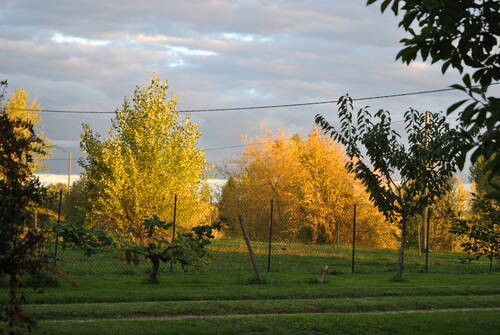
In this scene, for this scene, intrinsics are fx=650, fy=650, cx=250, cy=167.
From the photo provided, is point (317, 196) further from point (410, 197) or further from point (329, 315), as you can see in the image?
point (329, 315)

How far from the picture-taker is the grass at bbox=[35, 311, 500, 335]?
28.8ft

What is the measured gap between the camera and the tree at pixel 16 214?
570cm

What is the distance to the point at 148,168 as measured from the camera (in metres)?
26.5

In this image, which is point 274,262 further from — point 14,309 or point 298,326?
point 14,309

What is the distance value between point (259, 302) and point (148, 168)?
1535 centimetres

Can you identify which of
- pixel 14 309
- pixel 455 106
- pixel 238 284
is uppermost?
pixel 455 106

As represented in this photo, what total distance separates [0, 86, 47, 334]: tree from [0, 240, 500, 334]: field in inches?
115

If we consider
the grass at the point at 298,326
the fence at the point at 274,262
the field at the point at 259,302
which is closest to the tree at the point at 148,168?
the fence at the point at 274,262

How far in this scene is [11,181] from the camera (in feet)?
19.9

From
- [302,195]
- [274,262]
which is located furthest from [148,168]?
[302,195]

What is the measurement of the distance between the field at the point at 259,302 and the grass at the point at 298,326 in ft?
0.05

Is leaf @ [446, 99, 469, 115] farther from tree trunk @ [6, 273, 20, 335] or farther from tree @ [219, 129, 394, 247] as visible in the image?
tree @ [219, 129, 394, 247]

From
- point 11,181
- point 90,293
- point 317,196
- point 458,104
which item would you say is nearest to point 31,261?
point 11,181

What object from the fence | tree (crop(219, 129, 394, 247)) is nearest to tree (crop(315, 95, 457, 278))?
the fence
